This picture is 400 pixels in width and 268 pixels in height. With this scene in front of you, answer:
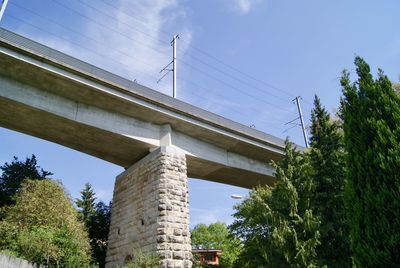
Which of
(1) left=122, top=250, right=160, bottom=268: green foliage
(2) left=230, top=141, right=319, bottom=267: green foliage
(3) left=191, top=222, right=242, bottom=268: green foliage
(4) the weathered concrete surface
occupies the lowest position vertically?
(1) left=122, top=250, right=160, bottom=268: green foliage

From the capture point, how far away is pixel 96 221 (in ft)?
59.7

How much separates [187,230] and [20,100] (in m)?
Answer: 6.85

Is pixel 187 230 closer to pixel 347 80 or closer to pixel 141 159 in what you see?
pixel 141 159

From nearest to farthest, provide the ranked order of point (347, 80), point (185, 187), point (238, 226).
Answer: point (347, 80) → point (185, 187) → point (238, 226)

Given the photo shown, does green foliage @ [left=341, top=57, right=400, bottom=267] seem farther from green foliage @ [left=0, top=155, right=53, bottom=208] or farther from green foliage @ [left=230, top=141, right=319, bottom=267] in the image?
green foliage @ [left=0, top=155, right=53, bottom=208]

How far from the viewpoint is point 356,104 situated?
7.84m

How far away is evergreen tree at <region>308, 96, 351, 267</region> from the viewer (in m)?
12.4

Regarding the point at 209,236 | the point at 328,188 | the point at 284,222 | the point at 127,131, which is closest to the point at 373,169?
the point at 284,222

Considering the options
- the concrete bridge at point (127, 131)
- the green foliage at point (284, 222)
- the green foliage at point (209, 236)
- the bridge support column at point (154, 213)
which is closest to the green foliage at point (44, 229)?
the bridge support column at point (154, 213)

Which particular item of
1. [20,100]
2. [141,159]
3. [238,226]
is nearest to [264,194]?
[238,226]

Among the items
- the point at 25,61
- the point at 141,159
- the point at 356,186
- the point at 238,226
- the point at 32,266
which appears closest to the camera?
the point at 356,186

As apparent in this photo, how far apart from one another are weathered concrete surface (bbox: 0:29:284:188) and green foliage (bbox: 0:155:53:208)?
601 centimetres

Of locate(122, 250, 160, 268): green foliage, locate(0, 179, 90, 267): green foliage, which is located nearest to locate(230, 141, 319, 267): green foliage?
locate(122, 250, 160, 268): green foliage

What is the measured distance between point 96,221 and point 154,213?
325 inches
